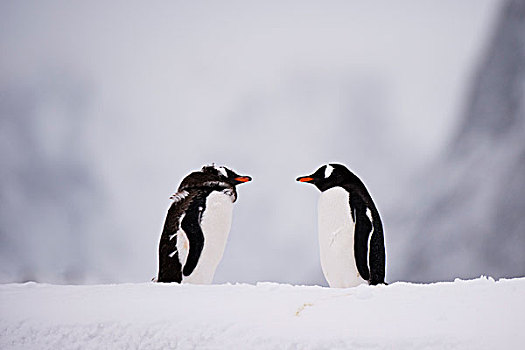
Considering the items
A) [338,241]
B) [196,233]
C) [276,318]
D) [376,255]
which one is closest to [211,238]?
[196,233]

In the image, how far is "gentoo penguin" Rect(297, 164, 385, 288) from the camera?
1616mm

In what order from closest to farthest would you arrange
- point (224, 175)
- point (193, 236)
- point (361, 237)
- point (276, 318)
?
point (276, 318) → point (361, 237) → point (193, 236) → point (224, 175)

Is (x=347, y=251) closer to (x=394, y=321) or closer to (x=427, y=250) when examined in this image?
(x=394, y=321)

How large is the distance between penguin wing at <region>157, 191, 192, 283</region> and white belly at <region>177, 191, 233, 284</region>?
0.06ft

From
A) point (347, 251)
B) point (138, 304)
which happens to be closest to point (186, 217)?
point (347, 251)

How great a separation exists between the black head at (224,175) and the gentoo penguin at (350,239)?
0.29 meters

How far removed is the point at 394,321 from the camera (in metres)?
0.73

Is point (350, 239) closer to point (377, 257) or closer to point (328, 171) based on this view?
point (377, 257)

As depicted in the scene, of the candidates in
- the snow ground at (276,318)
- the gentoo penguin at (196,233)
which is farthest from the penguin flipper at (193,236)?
the snow ground at (276,318)

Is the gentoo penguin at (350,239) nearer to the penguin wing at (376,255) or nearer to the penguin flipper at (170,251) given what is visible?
the penguin wing at (376,255)

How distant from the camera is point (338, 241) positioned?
5.36ft

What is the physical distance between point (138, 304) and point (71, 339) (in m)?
0.10

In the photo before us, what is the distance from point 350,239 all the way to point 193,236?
464mm

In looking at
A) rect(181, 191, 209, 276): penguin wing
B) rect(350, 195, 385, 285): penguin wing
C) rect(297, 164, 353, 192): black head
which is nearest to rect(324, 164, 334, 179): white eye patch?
rect(297, 164, 353, 192): black head
